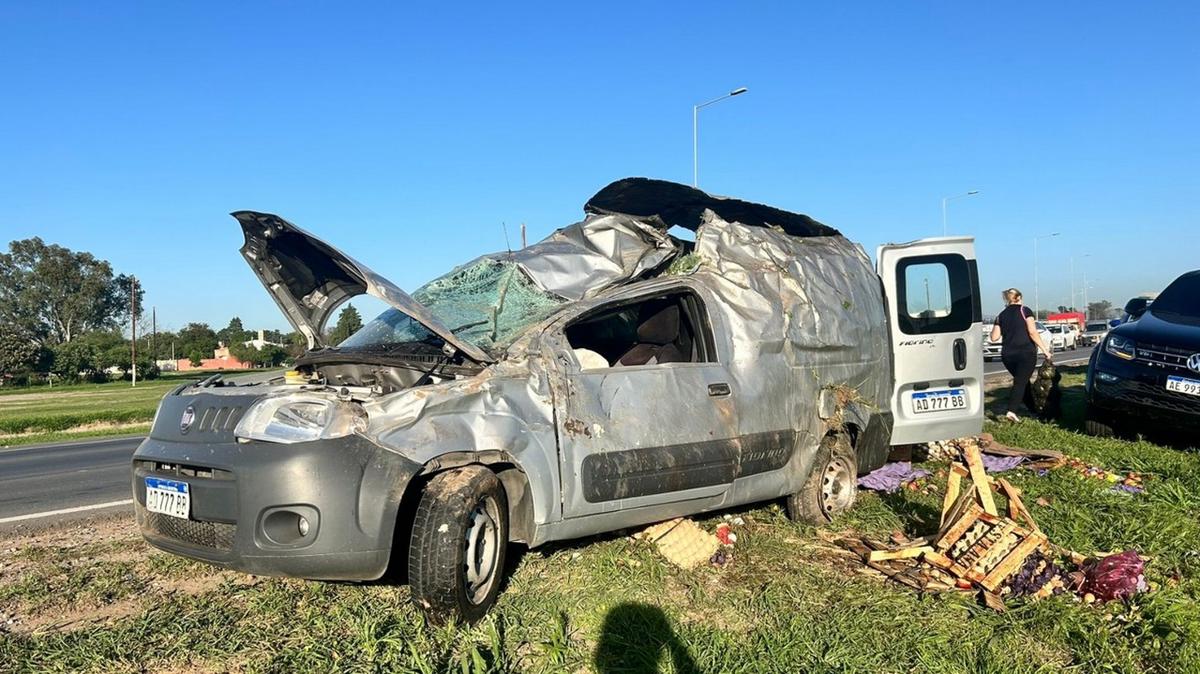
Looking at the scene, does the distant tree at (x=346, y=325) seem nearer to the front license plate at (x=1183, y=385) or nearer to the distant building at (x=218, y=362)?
the front license plate at (x=1183, y=385)

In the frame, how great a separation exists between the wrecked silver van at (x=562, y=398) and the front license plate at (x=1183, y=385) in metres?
2.54

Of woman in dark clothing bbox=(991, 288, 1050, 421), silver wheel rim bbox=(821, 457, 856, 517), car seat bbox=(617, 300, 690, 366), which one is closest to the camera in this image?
car seat bbox=(617, 300, 690, 366)

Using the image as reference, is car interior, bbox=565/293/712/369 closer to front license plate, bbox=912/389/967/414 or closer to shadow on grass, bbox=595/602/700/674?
shadow on grass, bbox=595/602/700/674

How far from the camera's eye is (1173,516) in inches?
211

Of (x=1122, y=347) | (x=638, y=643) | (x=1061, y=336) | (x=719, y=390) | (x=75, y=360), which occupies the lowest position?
(x=638, y=643)

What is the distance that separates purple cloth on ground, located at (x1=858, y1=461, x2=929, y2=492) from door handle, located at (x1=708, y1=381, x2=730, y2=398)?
2342 millimetres

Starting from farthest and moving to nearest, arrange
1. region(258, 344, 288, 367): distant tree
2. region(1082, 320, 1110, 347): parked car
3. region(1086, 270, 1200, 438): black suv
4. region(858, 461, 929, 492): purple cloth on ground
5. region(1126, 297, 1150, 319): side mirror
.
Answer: region(258, 344, 288, 367): distant tree, region(1082, 320, 1110, 347): parked car, region(1126, 297, 1150, 319): side mirror, region(1086, 270, 1200, 438): black suv, region(858, 461, 929, 492): purple cloth on ground

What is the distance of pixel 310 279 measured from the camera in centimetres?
479

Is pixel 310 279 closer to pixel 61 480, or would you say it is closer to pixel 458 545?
pixel 458 545

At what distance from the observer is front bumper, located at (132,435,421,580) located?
3367mm

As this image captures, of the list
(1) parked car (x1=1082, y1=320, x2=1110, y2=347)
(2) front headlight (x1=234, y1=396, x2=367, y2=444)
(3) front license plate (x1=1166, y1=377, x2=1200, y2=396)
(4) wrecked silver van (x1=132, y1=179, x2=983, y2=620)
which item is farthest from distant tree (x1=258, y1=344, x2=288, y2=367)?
(2) front headlight (x1=234, y1=396, x2=367, y2=444)

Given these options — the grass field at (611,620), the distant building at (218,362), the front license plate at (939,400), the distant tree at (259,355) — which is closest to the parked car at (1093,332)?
the front license plate at (939,400)

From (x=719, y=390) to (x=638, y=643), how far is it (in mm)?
1697

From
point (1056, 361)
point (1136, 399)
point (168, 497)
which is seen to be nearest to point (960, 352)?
point (1136, 399)
